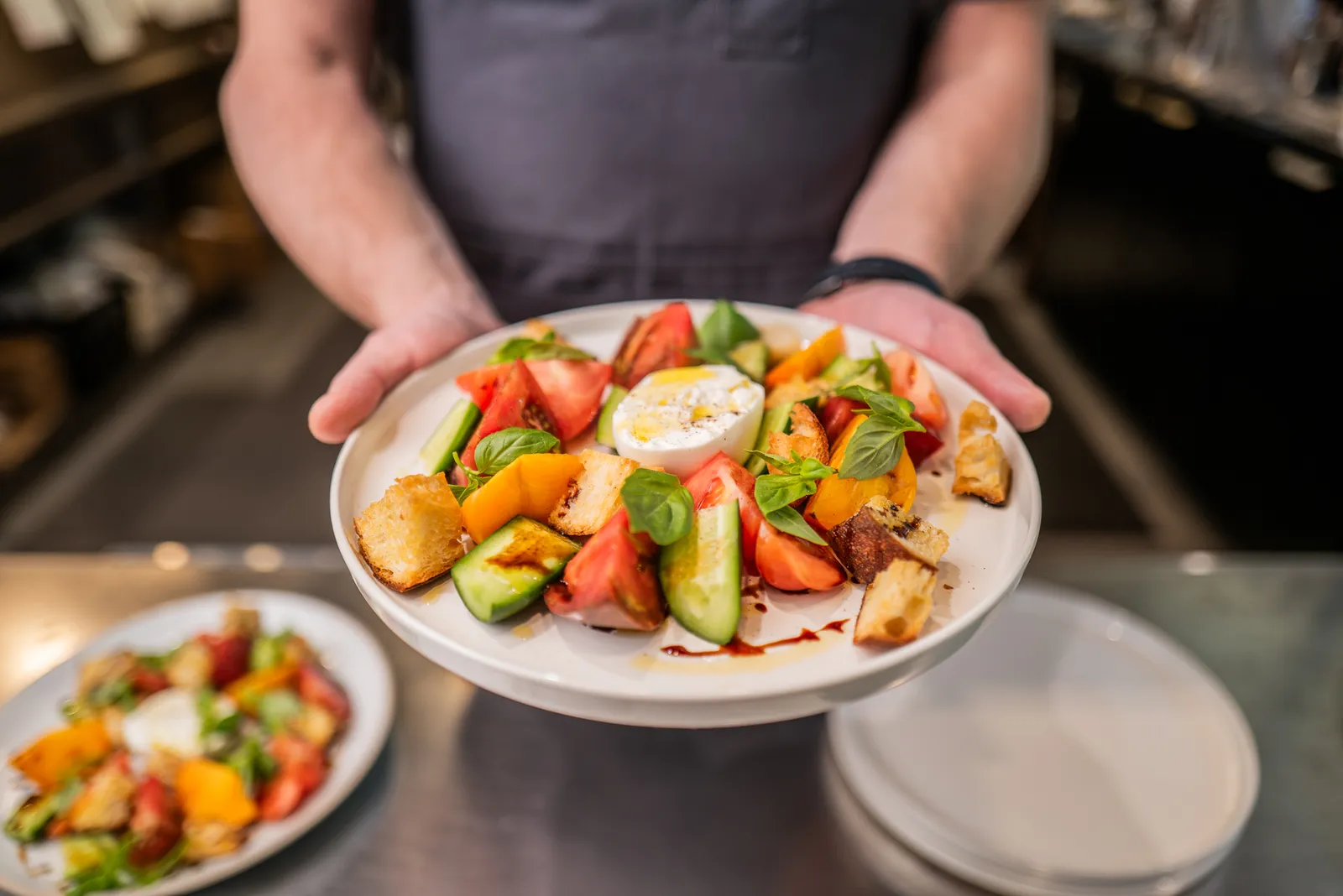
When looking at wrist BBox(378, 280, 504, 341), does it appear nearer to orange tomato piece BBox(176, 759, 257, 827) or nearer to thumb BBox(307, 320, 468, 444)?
thumb BBox(307, 320, 468, 444)

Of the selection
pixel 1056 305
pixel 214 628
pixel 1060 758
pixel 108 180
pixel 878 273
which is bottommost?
pixel 1056 305

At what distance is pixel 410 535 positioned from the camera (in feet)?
2.94

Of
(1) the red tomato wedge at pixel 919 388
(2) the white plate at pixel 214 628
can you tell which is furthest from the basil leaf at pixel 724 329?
(2) the white plate at pixel 214 628

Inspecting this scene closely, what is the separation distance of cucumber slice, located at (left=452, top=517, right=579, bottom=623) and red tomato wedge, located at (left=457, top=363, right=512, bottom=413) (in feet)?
0.72

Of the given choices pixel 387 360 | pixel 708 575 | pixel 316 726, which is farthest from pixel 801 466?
pixel 316 726

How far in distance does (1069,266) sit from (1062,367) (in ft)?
1.89

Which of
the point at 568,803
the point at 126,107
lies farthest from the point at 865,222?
the point at 126,107

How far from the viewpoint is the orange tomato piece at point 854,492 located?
3.16ft

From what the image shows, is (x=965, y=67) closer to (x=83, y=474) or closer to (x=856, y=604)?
(x=856, y=604)

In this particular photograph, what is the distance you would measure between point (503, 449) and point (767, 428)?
0.34 m

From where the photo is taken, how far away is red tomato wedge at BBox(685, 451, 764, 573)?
3.08 feet

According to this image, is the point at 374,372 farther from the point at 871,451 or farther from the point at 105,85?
the point at 105,85

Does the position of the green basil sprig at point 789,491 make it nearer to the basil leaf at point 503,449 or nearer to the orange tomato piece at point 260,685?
the basil leaf at point 503,449

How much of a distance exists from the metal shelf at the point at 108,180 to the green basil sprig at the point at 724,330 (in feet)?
11.7
